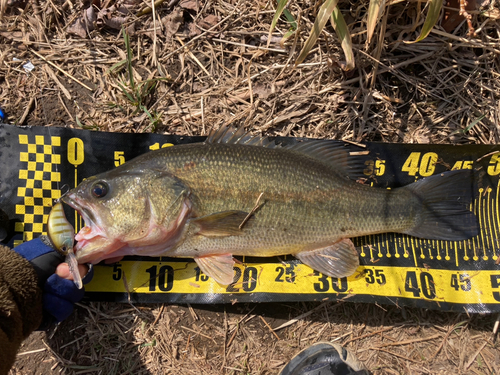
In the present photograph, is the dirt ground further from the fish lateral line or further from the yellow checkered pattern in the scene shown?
the fish lateral line

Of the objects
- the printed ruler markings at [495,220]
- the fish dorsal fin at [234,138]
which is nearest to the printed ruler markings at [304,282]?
the printed ruler markings at [495,220]

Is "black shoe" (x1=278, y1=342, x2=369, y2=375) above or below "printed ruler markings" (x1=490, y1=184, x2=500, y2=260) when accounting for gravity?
below

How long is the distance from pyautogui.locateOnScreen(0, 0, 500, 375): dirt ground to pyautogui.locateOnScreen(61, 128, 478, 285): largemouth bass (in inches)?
19.6

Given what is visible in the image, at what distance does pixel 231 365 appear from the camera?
294cm

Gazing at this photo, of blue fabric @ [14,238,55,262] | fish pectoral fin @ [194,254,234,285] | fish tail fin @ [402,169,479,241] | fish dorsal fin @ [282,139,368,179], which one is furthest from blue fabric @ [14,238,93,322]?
fish tail fin @ [402,169,479,241]

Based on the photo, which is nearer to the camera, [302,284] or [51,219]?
[51,219]

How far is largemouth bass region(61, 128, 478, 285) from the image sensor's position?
239cm

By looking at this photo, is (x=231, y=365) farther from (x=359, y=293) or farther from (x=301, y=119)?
(x=301, y=119)

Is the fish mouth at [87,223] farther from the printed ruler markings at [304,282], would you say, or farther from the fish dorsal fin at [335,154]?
the fish dorsal fin at [335,154]

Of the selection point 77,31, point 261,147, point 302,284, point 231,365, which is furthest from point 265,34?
point 231,365

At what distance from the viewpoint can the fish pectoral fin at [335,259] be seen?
2830 mm

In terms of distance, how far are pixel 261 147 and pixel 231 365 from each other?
2028mm

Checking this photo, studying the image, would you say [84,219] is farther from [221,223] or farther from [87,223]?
[221,223]

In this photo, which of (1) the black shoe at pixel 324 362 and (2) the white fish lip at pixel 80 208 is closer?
(2) the white fish lip at pixel 80 208
